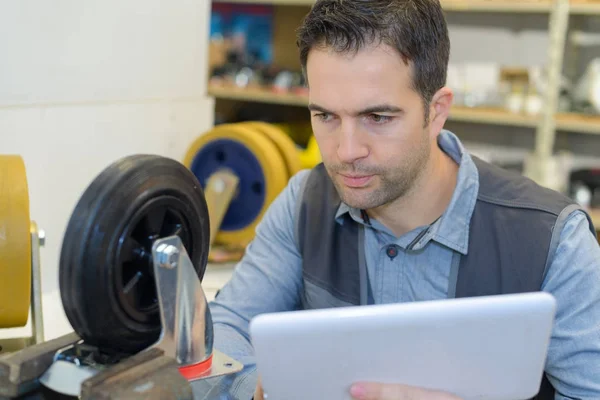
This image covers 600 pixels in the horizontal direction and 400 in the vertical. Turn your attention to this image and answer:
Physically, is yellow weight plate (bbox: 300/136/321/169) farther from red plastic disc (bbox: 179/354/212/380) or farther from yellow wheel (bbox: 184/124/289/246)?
red plastic disc (bbox: 179/354/212/380)

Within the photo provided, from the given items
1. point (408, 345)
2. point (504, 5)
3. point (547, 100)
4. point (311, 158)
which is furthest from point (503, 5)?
point (408, 345)

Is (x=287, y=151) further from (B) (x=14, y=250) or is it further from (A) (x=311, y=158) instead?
(B) (x=14, y=250)

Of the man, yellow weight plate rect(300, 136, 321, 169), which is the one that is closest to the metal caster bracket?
the man

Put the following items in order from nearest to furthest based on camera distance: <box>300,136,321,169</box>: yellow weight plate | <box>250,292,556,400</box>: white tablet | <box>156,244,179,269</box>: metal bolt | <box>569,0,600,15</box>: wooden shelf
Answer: <box>250,292,556,400</box>: white tablet → <box>156,244,179,269</box>: metal bolt → <box>300,136,321,169</box>: yellow weight plate → <box>569,0,600,15</box>: wooden shelf

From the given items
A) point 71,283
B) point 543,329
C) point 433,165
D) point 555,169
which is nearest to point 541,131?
point 555,169

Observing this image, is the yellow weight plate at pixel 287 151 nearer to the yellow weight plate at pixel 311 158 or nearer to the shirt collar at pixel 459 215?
the yellow weight plate at pixel 311 158

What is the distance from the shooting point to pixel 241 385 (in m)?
1.21

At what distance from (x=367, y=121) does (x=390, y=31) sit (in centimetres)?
15

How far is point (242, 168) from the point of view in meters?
2.20

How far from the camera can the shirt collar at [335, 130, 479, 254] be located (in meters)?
1.34

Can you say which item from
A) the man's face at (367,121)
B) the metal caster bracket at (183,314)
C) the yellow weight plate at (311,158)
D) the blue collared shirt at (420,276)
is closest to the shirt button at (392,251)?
the blue collared shirt at (420,276)

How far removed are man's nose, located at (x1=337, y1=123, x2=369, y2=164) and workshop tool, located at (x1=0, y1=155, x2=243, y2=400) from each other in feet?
0.92

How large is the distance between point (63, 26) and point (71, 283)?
1151mm

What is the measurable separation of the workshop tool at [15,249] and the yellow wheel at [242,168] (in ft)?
2.87
